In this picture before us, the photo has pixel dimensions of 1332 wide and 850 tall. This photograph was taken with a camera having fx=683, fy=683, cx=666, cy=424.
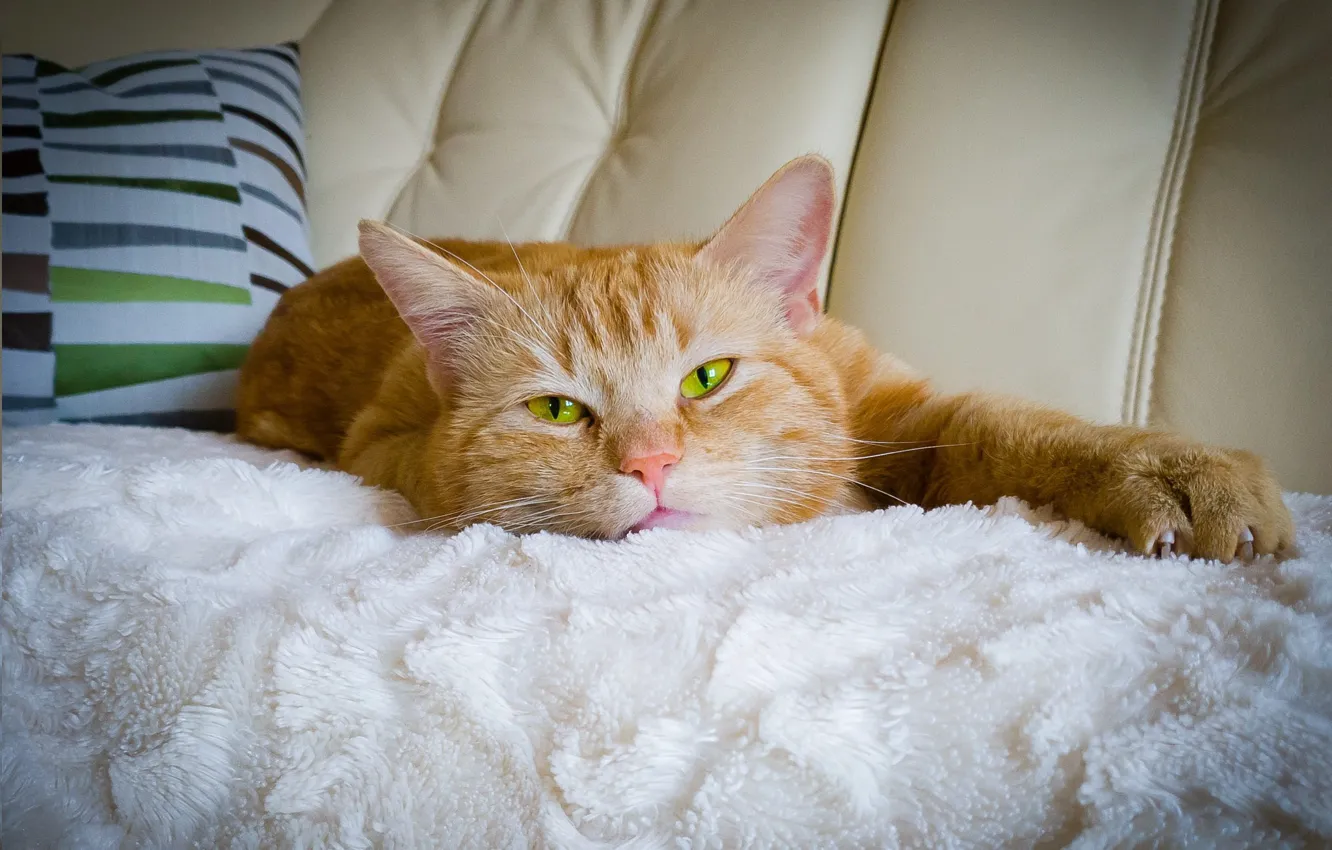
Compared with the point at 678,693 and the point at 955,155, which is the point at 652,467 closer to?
the point at 678,693

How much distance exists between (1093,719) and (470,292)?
924 millimetres

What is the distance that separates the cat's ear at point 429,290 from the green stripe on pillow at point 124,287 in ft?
2.87

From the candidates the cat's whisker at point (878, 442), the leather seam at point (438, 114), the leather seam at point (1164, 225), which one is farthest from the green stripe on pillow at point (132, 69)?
the leather seam at point (1164, 225)

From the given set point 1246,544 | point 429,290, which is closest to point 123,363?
point 429,290

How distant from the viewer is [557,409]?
997 millimetres

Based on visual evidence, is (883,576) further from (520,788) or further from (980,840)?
(520,788)

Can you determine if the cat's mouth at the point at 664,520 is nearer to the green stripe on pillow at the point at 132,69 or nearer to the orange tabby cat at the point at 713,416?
the orange tabby cat at the point at 713,416

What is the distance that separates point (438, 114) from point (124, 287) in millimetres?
1024

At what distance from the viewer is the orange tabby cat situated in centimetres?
83

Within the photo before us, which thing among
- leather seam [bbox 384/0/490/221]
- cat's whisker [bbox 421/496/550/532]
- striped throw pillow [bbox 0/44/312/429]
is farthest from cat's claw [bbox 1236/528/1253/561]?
leather seam [bbox 384/0/490/221]

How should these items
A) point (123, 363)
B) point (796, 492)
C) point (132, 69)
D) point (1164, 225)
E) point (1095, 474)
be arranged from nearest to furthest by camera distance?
1. point (1095, 474)
2. point (796, 492)
3. point (1164, 225)
4. point (123, 363)
5. point (132, 69)

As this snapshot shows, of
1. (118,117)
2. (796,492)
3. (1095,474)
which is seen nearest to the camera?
(1095,474)

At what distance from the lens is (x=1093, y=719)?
1.52ft

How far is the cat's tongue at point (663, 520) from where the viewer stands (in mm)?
858
